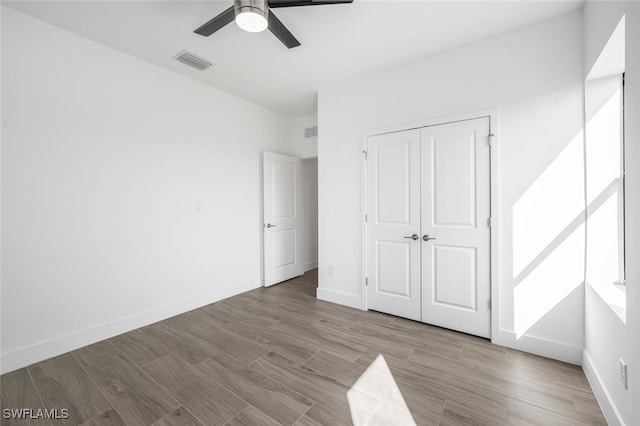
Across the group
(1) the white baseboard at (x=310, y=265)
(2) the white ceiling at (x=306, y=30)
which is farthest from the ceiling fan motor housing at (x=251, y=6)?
(1) the white baseboard at (x=310, y=265)

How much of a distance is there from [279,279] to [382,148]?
2760 mm

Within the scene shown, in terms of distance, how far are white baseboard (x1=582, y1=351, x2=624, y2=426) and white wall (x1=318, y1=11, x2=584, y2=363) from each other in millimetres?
151

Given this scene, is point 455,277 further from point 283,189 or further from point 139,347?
point 139,347

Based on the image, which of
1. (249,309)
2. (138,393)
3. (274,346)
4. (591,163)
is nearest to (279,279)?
(249,309)

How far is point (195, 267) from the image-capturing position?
340 centimetres

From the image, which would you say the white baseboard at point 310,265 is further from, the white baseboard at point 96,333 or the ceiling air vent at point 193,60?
the ceiling air vent at point 193,60

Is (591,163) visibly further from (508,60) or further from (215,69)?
(215,69)

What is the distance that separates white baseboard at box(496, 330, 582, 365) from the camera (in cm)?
212

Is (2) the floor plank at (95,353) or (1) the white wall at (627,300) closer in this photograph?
(1) the white wall at (627,300)

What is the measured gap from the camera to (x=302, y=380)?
6.36 feet

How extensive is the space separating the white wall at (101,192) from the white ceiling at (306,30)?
1.05 ft

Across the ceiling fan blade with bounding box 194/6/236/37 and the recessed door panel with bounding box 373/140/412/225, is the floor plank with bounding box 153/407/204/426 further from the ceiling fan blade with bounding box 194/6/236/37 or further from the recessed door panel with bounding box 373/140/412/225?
the ceiling fan blade with bounding box 194/6/236/37

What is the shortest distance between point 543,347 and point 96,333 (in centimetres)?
417

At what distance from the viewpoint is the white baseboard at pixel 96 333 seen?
6.93 ft
